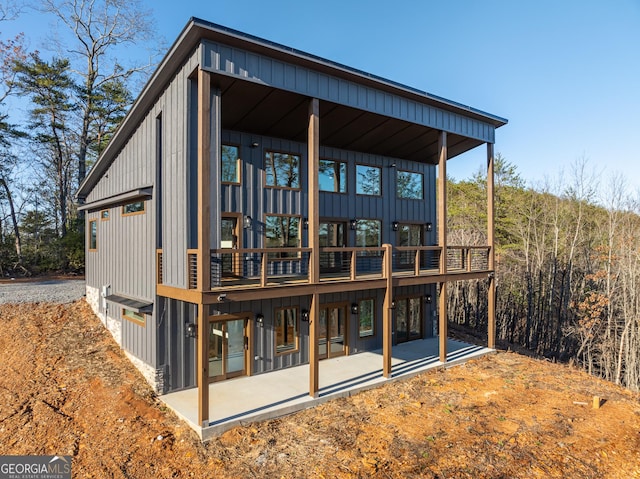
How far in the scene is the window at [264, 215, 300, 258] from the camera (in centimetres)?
923

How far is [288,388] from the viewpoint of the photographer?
7766mm


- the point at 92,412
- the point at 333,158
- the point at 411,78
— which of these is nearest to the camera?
the point at 92,412

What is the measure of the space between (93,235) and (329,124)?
8.95 meters

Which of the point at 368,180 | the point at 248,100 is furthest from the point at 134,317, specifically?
the point at 368,180

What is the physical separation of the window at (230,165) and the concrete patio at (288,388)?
482 cm

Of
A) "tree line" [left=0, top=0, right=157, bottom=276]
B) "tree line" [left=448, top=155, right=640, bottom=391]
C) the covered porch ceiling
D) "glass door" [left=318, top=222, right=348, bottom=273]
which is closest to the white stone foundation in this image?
"glass door" [left=318, top=222, right=348, bottom=273]

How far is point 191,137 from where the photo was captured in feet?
23.1

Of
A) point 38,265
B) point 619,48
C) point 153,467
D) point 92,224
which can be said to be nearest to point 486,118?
point 619,48

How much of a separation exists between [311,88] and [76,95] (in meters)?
19.8

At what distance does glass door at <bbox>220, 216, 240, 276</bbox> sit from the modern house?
0.09 ft

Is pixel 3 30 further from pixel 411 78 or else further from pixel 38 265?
pixel 411 78

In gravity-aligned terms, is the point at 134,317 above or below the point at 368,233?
below

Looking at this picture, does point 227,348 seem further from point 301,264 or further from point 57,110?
point 57,110

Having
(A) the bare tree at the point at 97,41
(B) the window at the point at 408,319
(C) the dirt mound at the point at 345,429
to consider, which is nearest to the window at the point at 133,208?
(C) the dirt mound at the point at 345,429
